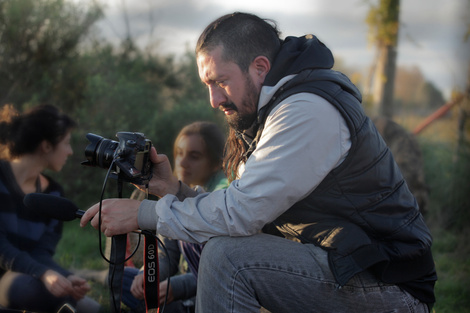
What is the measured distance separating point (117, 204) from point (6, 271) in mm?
1425

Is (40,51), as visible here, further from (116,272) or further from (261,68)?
(116,272)

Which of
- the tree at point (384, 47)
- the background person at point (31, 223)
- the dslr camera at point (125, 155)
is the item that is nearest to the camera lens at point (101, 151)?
the dslr camera at point (125, 155)

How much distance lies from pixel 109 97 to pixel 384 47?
4480 millimetres

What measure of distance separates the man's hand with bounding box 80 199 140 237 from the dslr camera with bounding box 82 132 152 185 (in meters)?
0.12

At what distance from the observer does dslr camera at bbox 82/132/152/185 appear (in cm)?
204

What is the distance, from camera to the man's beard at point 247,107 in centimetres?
230

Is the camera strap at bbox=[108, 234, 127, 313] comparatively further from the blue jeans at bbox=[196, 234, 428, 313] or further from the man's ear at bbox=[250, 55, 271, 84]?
the man's ear at bbox=[250, 55, 271, 84]

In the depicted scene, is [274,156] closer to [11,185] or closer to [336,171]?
[336,171]

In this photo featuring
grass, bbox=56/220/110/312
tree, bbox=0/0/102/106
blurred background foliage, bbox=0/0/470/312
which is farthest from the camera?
tree, bbox=0/0/102/106

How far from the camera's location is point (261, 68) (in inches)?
91.2

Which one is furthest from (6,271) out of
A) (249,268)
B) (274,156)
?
(274,156)

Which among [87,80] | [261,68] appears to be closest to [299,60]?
[261,68]

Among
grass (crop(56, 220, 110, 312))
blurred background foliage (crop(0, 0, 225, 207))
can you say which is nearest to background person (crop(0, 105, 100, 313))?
grass (crop(56, 220, 110, 312))

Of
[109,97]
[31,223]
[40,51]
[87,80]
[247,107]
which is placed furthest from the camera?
[40,51]
